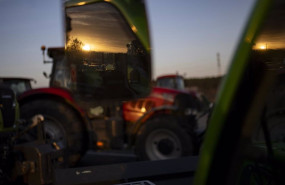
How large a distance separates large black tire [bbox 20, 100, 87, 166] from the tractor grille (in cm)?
143

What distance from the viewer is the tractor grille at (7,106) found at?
3.36 meters

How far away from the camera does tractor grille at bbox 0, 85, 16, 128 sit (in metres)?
3.36

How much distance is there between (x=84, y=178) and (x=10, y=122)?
70.1 inches

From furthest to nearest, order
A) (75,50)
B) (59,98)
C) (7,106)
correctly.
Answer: (59,98) → (7,106) → (75,50)

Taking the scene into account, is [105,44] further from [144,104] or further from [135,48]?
[144,104]

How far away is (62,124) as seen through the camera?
503 centimetres

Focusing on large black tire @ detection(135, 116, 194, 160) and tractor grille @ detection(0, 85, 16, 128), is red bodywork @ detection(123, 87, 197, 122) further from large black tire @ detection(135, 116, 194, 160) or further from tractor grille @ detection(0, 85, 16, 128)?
tractor grille @ detection(0, 85, 16, 128)

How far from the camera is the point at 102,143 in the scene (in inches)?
200

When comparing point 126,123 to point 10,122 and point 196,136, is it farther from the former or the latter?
point 10,122

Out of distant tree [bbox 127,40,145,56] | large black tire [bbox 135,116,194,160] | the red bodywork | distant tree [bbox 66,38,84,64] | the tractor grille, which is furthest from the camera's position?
the red bodywork

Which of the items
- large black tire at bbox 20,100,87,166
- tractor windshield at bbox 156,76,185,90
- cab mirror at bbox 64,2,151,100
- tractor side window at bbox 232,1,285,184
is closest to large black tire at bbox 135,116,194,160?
large black tire at bbox 20,100,87,166

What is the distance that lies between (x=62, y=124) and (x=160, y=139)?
169 centimetres

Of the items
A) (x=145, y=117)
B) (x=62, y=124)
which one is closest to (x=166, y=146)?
(x=145, y=117)

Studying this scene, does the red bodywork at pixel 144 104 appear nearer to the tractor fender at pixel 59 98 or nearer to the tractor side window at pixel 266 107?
the tractor fender at pixel 59 98
